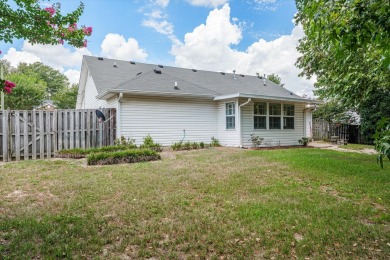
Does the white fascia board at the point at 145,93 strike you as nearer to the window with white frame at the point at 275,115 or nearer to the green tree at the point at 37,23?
the window with white frame at the point at 275,115

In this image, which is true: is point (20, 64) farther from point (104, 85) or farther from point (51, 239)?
point (51, 239)

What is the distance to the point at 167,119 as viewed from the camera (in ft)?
39.0

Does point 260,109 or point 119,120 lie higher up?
point 260,109

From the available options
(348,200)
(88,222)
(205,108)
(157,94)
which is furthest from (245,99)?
(88,222)

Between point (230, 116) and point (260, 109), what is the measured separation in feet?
5.76

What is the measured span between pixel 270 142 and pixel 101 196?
34.7ft

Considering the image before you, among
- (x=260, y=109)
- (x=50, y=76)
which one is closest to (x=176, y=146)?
(x=260, y=109)

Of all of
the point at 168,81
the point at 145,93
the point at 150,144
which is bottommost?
the point at 150,144

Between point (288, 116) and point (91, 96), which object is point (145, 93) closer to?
point (91, 96)

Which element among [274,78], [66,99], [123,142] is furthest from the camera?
[274,78]

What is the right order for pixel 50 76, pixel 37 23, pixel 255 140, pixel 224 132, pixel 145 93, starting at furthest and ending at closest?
pixel 50 76, pixel 224 132, pixel 255 140, pixel 145 93, pixel 37 23

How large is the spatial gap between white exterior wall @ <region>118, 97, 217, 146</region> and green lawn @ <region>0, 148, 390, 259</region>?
5011mm

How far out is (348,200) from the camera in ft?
13.9

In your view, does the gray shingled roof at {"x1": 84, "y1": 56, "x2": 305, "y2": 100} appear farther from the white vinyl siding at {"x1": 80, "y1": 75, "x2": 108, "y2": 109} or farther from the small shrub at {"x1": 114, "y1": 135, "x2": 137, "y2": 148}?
the small shrub at {"x1": 114, "y1": 135, "x2": 137, "y2": 148}
